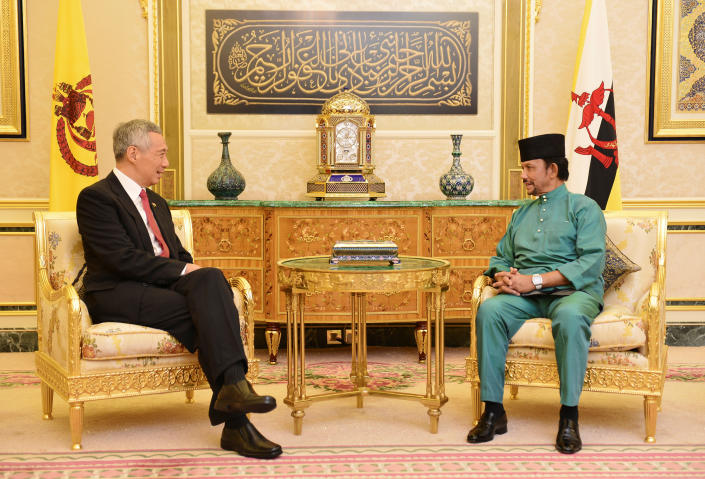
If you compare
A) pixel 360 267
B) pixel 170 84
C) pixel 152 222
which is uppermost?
pixel 170 84

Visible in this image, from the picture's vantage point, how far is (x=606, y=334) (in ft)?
10.6

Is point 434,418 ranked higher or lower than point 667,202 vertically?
lower

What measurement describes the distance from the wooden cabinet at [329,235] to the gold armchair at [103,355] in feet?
4.49

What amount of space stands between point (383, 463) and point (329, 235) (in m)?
2.13

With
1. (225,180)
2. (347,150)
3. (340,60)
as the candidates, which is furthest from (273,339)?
(340,60)

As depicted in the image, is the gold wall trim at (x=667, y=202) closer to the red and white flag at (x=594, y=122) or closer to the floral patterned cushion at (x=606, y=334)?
the red and white flag at (x=594, y=122)

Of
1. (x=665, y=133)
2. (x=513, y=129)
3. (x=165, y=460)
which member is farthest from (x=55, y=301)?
(x=665, y=133)

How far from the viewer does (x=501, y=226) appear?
500 cm

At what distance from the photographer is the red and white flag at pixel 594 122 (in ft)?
16.7

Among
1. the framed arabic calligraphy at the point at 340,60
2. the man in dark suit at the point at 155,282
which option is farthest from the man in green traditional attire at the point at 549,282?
the framed arabic calligraphy at the point at 340,60

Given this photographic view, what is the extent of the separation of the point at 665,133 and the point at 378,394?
3.15 meters

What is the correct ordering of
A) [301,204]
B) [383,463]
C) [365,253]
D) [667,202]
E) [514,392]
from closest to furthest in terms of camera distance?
1. [383,463]
2. [365,253]
3. [514,392]
4. [301,204]
5. [667,202]

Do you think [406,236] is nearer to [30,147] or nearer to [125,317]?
[125,317]

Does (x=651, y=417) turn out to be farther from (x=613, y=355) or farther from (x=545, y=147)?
(x=545, y=147)
